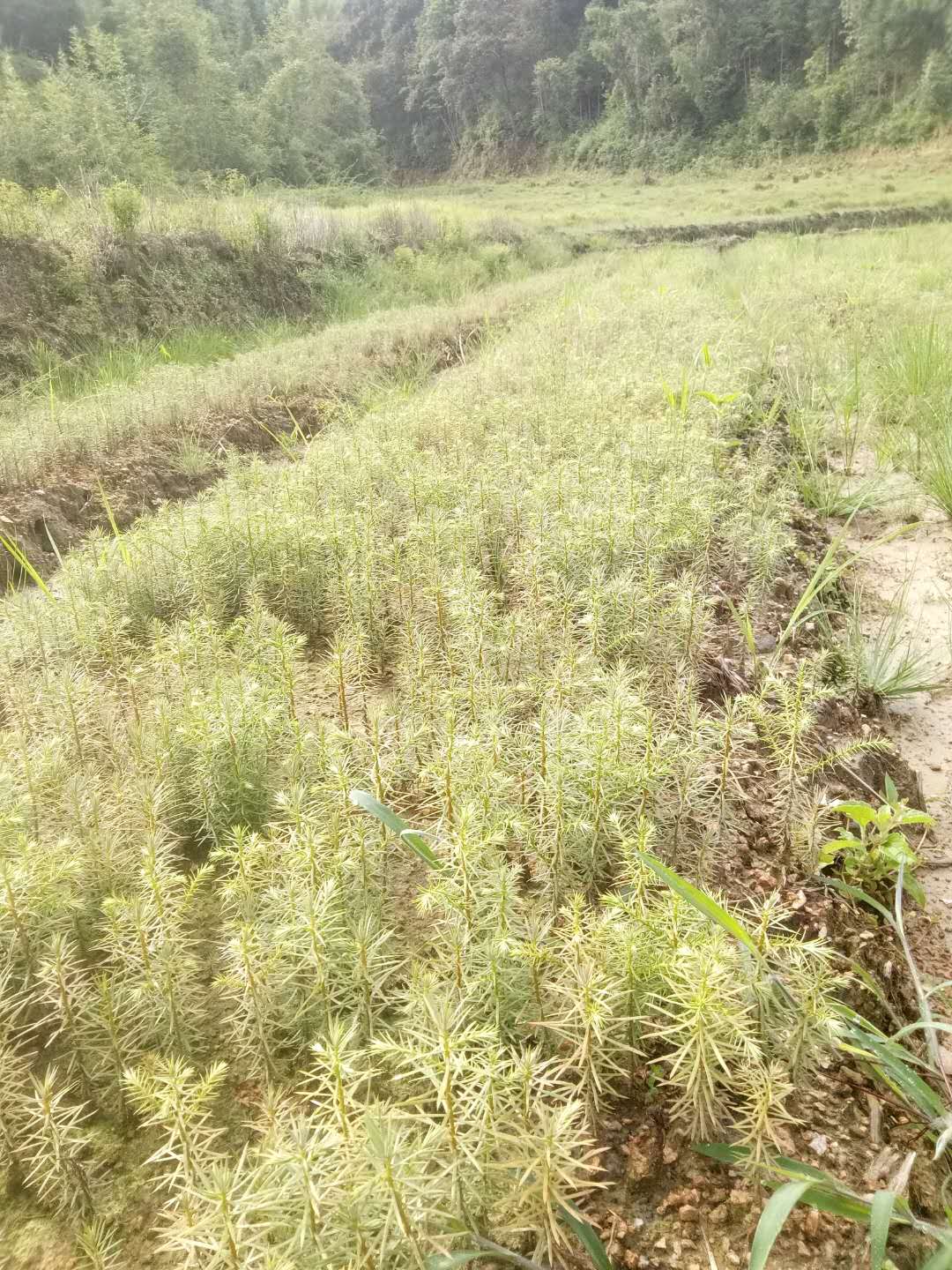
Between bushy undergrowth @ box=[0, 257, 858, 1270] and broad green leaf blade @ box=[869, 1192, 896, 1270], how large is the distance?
187 millimetres

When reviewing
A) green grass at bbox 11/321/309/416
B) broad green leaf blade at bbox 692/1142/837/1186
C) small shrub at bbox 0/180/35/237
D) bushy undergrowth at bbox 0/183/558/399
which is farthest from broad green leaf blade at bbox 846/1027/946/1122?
small shrub at bbox 0/180/35/237

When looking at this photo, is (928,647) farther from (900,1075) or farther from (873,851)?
(900,1075)

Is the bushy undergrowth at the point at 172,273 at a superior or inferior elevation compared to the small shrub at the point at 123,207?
inferior

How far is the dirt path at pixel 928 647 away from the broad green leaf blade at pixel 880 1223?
1.08 metres

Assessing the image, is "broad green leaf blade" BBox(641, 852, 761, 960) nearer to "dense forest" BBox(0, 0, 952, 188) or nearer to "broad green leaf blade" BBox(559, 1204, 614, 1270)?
"broad green leaf blade" BBox(559, 1204, 614, 1270)

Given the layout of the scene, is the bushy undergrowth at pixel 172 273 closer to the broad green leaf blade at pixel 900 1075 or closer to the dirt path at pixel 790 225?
the dirt path at pixel 790 225

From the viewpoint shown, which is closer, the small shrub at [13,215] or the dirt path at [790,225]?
the small shrub at [13,215]

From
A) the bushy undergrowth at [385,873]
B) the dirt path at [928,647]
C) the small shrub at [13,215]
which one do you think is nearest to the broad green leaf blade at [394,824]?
the bushy undergrowth at [385,873]

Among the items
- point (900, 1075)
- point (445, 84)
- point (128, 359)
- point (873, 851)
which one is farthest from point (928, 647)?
point (445, 84)

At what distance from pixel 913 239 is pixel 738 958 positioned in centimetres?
1700

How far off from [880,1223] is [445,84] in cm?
7234

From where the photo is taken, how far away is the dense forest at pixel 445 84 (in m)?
22.9

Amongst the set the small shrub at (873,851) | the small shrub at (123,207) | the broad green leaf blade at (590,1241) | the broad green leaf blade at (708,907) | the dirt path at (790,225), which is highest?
the small shrub at (123,207)

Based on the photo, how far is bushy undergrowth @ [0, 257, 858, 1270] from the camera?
1174mm
